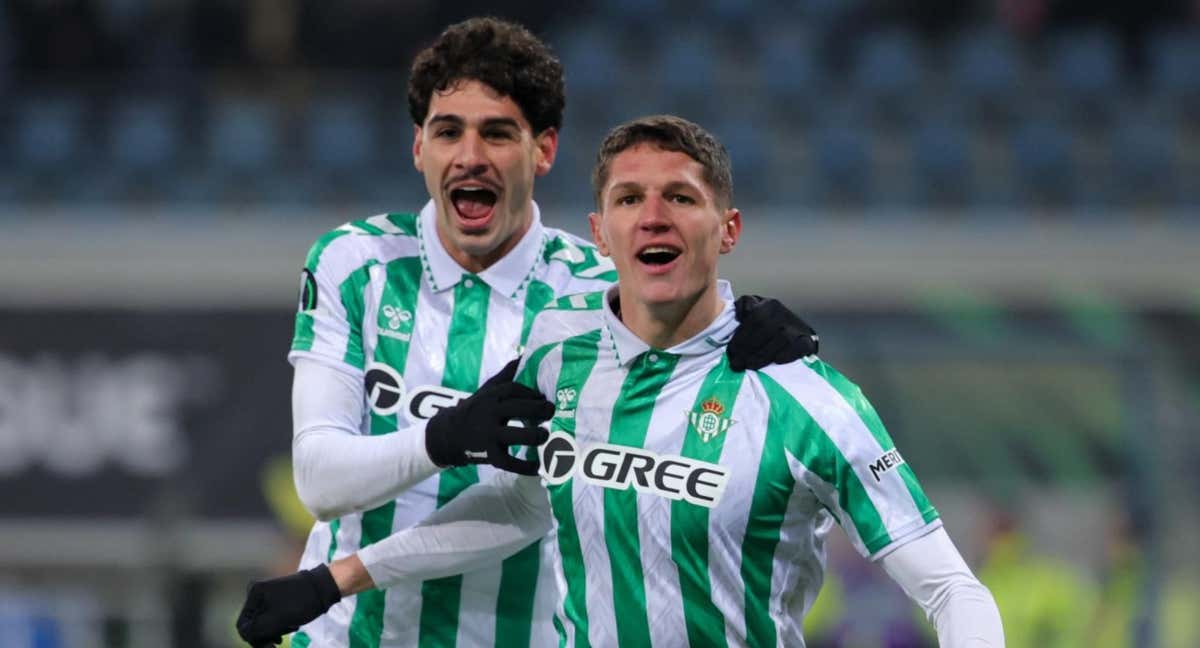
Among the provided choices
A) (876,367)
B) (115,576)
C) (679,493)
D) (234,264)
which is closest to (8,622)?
(115,576)

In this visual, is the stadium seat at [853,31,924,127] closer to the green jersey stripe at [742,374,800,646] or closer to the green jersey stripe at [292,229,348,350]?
the green jersey stripe at [292,229,348,350]

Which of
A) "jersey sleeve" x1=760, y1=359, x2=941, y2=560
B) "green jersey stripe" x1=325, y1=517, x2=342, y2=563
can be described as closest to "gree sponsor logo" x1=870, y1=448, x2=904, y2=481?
"jersey sleeve" x1=760, y1=359, x2=941, y2=560

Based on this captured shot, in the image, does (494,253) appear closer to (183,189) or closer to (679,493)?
(679,493)

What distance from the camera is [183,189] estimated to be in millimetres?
12289

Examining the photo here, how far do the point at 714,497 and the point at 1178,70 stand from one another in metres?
10.4

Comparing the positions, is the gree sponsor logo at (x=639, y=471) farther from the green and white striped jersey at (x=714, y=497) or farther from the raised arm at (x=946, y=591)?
the raised arm at (x=946, y=591)

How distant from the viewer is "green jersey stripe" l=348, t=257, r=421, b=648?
3.96 meters

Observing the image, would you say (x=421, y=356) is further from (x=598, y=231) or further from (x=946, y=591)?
(x=946, y=591)

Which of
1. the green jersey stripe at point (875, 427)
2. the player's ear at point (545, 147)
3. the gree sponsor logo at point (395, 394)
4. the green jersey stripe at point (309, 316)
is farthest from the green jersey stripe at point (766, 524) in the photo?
the green jersey stripe at point (309, 316)

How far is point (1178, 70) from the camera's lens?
12.6 metres

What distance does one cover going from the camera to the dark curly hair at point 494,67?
3861 mm

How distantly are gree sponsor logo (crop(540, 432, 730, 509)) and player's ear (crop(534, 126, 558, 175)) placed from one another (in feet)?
2.71

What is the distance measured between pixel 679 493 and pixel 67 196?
10.0 meters

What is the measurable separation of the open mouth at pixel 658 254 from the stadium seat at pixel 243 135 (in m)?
9.46
